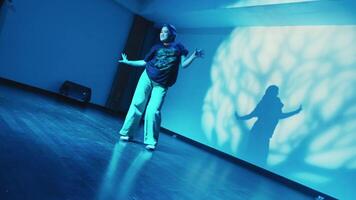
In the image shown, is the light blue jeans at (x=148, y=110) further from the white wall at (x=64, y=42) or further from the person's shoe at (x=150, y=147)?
the white wall at (x=64, y=42)

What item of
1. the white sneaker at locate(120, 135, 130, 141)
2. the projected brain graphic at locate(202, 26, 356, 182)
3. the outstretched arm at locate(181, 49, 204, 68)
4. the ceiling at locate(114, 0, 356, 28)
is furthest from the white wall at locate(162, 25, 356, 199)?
the white sneaker at locate(120, 135, 130, 141)

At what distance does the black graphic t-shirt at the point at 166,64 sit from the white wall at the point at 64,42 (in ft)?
9.67

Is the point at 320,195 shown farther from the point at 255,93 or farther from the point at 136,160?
the point at 136,160

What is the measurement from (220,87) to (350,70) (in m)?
1.93

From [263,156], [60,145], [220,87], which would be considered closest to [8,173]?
[60,145]

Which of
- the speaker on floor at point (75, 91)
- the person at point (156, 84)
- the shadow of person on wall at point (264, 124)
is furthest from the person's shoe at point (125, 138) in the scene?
the speaker on floor at point (75, 91)

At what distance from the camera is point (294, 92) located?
3.93 metres

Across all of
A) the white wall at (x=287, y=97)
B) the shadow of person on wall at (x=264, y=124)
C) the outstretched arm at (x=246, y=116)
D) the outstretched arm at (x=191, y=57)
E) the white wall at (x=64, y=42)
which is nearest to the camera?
the outstretched arm at (x=191, y=57)

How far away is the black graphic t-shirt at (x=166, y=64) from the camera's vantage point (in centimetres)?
301

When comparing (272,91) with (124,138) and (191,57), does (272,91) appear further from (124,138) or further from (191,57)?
(124,138)

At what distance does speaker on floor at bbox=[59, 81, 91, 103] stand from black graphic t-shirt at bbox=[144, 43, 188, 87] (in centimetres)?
313

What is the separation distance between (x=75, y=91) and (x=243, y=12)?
330 centimetres

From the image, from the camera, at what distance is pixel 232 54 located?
4961 millimetres

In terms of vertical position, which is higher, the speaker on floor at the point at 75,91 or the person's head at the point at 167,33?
the person's head at the point at 167,33
